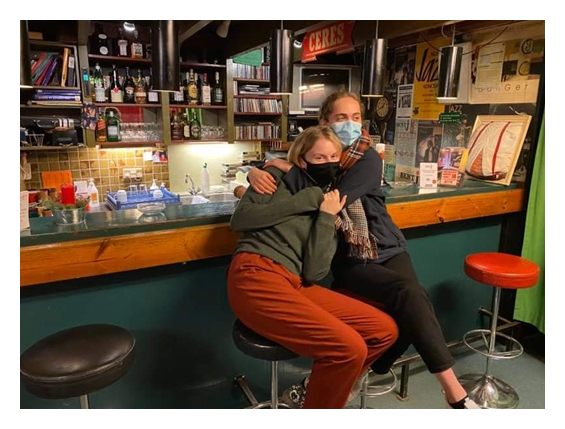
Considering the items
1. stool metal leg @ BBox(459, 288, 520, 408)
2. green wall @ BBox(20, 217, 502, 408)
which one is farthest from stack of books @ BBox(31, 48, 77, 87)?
stool metal leg @ BBox(459, 288, 520, 408)

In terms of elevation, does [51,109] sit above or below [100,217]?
above

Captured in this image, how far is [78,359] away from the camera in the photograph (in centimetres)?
125

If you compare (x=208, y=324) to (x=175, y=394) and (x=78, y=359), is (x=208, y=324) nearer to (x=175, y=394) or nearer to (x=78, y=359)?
(x=175, y=394)

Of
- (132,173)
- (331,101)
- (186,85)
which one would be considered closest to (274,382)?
(331,101)

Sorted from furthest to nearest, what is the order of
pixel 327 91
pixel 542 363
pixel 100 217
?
pixel 327 91 < pixel 542 363 < pixel 100 217

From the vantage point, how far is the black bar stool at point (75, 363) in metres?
1.20

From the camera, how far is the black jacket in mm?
1732

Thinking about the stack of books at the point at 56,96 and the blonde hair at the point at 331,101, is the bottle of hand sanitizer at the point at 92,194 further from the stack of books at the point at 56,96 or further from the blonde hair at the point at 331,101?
the blonde hair at the point at 331,101

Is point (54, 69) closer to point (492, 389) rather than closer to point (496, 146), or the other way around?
point (496, 146)

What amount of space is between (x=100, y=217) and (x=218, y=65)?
3543 mm

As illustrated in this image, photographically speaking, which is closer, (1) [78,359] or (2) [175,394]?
(1) [78,359]

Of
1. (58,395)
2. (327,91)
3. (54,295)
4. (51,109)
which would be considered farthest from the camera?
(327,91)

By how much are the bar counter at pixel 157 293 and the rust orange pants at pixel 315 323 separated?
36cm
